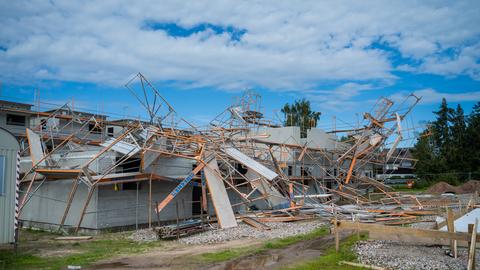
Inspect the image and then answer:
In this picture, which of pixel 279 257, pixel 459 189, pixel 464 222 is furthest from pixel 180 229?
pixel 459 189

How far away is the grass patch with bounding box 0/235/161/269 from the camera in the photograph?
13078 mm

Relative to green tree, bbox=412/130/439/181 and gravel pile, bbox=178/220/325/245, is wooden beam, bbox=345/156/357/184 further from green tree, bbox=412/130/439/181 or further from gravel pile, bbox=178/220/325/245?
green tree, bbox=412/130/439/181

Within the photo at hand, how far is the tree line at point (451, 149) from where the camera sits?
55.0 metres

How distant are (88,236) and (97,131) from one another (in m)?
27.4

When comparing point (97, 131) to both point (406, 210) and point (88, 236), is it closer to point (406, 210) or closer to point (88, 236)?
point (88, 236)

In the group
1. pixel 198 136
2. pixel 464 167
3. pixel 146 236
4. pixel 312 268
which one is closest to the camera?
pixel 312 268

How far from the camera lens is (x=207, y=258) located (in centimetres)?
1386

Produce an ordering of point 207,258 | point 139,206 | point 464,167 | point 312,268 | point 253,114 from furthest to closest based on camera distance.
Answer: point 464,167, point 253,114, point 139,206, point 207,258, point 312,268

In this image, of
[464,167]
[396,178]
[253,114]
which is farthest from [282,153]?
[396,178]

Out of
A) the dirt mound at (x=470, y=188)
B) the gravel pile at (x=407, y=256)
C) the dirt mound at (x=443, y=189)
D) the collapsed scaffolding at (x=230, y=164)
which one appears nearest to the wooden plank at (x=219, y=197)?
the collapsed scaffolding at (x=230, y=164)

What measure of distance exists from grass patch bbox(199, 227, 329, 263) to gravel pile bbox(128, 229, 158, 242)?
14.3ft

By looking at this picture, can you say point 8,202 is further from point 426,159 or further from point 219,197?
point 426,159

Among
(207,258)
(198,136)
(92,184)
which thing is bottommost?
(207,258)

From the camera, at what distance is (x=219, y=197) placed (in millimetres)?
21094
